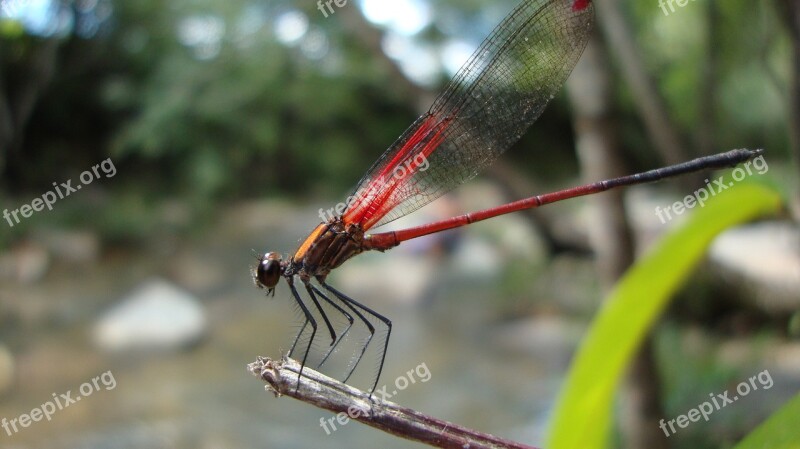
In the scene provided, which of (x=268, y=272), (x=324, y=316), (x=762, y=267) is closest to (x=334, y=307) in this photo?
(x=324, y=316)

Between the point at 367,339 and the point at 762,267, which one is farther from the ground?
the point at 762,267

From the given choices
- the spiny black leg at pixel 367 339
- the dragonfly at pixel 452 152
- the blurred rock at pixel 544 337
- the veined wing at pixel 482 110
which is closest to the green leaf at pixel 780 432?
the dragonfly at pixel 452 152

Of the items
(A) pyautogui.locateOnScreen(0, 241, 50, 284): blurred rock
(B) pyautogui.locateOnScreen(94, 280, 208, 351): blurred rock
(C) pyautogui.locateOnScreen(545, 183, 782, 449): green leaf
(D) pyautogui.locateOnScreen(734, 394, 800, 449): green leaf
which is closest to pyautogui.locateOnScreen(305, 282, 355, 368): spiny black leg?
(C) pyautogui.locateOnScreen(545, 183, 782, 449): green leaf

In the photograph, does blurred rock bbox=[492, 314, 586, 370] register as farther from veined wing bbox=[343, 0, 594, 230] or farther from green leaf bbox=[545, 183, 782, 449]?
green leaf bbox=[545, 183, 782, 449]

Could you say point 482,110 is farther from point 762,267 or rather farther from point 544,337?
point 544,337

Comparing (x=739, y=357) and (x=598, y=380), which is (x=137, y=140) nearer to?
(x=739, y=357)

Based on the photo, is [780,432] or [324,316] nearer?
[780,432]
